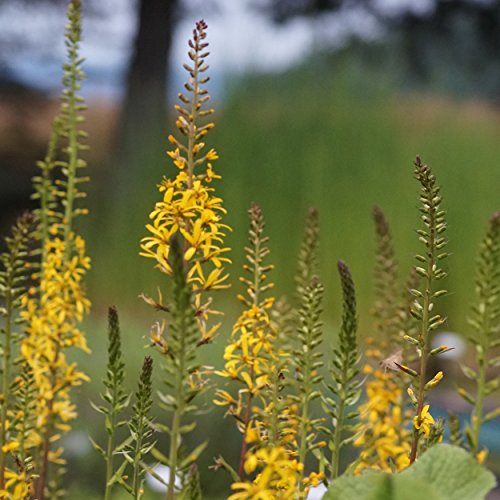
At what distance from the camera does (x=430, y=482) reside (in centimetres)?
117

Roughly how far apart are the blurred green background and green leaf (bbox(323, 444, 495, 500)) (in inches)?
157

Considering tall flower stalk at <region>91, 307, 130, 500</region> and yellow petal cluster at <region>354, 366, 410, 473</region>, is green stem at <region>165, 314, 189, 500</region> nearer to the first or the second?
tall flower stalk at <region>91, 307, 130, 500</region>

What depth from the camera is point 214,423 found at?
4.29 meters

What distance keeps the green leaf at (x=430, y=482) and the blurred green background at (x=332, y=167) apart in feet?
13.1

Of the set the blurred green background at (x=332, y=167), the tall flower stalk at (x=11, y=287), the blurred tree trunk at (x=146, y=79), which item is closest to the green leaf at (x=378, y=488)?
the tall flower stalk at (x=11, y=287)

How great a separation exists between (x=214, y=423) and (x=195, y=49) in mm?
3150

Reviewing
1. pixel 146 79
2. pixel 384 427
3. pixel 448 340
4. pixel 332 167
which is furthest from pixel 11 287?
pixel 146 79

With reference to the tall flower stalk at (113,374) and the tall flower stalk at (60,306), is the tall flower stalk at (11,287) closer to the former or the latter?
the tall flower stalk at (113,374)

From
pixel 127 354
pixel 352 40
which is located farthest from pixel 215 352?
pixel 352 40

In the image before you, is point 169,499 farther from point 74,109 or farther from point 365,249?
point 365,249

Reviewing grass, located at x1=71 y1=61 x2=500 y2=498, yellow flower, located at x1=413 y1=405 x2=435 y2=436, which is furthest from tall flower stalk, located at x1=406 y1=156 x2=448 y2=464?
grass, located at x1=71 y1=61 x2=500 y2=498

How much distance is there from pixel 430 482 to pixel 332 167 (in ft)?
23.2

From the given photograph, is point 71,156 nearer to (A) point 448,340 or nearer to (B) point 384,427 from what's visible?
(B) point 384,427

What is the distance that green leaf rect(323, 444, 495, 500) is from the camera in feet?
3.53
